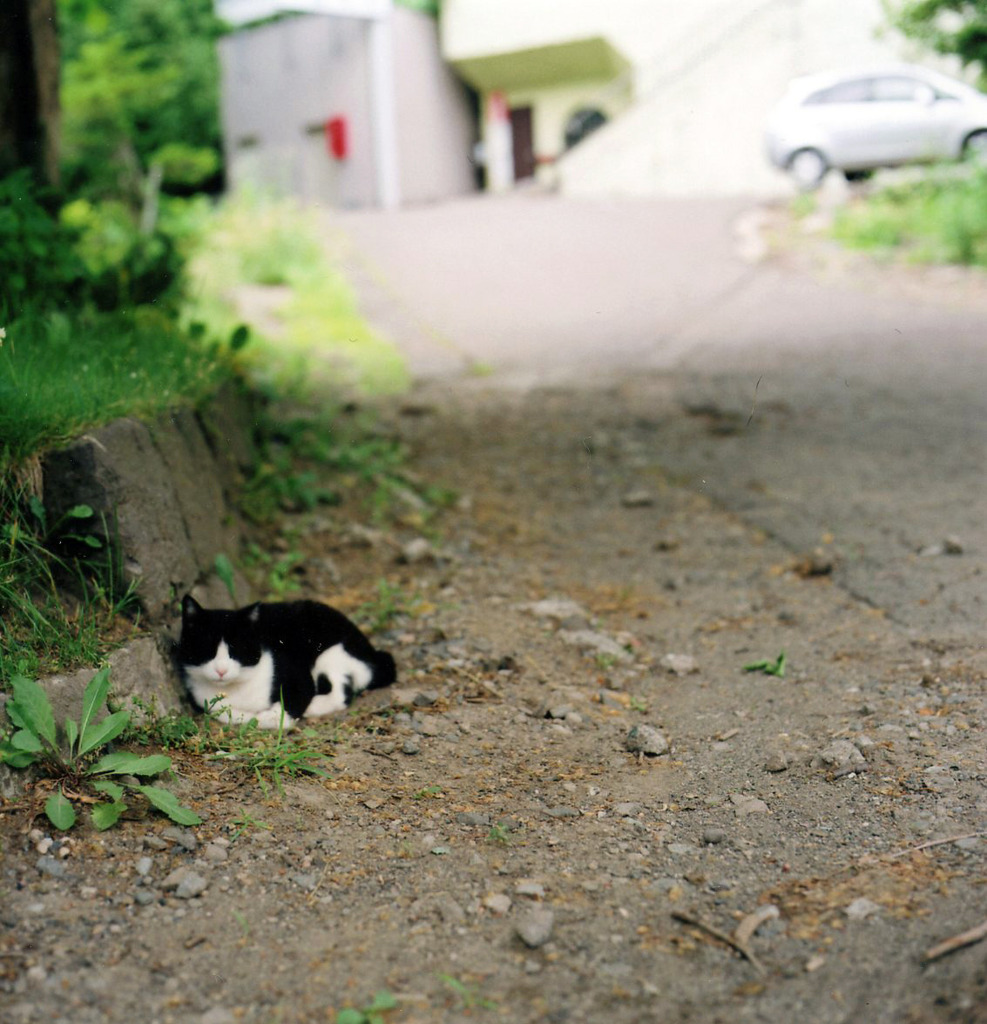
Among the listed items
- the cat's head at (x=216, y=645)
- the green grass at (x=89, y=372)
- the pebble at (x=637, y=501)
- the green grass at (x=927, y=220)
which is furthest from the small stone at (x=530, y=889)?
the green grass at (x=927, y=220)

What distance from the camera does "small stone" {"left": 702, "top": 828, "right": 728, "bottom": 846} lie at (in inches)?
110

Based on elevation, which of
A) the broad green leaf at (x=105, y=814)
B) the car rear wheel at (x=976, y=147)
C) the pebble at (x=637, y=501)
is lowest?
the pebble at (x=637, y=501)

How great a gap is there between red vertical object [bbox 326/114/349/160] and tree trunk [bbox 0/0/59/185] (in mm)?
15897

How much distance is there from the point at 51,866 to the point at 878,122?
44.6 feet

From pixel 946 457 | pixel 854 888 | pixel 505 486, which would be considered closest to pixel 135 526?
pixel 854 888

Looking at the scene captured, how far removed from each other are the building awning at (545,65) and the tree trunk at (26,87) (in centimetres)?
1659

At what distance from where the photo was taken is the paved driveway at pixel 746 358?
207 inches

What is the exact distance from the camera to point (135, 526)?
350 cm

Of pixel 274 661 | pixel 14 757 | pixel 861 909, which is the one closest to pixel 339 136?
pixel 274 661

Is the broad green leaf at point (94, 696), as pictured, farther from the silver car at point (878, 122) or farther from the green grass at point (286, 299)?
the silver car at point (878, 122)

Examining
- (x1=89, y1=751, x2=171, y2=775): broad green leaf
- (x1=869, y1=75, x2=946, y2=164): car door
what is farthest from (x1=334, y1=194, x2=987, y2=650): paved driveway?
(x1=89, y1=751, x2=171, y2=775): broad green leaf

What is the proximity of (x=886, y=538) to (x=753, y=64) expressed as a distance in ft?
49.3

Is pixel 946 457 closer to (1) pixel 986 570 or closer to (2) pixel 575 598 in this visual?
(1) pixel 986 570

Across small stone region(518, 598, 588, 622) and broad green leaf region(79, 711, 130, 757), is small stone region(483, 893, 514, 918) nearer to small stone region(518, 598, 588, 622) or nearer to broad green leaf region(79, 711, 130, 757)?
broad green leaf region(79, 711, 130, 757)
